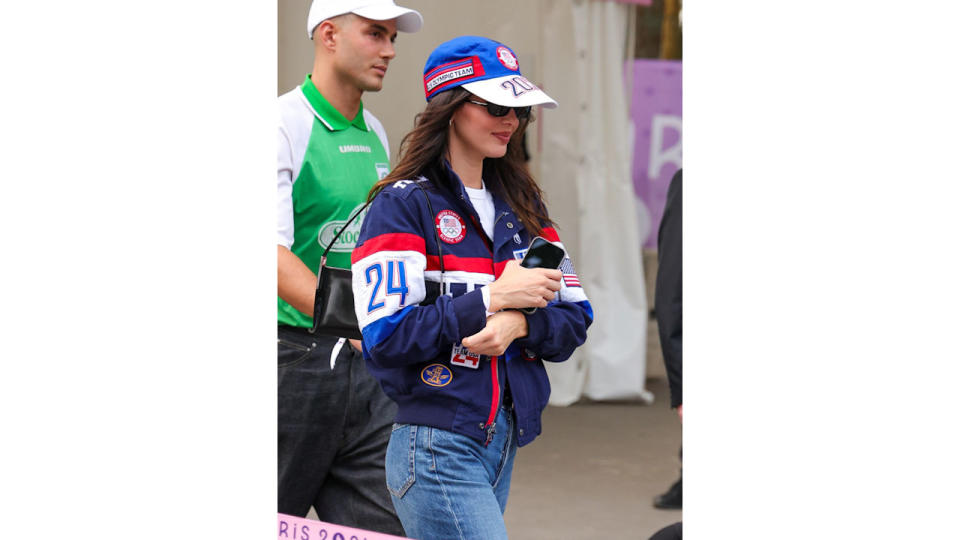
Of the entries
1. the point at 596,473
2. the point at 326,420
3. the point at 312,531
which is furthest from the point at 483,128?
the point at 596,473

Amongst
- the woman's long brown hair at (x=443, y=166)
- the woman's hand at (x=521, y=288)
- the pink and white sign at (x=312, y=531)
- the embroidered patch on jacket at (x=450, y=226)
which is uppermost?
the woman's long brown hair at (x=443, y=166)

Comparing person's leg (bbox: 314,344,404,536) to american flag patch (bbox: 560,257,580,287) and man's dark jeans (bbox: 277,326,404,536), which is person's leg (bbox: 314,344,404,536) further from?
american flag patch (bbox: 560,257,580,287)

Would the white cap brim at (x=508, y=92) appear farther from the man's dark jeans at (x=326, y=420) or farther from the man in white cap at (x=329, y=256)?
the man's dark jeans at (x=326, y=420)

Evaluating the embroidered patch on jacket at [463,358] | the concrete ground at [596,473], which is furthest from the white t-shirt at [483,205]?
the concrete ground at [596,473]

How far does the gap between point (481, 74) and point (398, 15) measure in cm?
46

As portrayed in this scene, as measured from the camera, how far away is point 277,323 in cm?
245

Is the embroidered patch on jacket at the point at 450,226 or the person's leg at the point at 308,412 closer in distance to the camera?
the embroidered patch on jacket at the point at 450,226

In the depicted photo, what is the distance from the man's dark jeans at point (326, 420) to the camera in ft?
7.95

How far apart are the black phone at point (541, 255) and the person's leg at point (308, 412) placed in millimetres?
678
